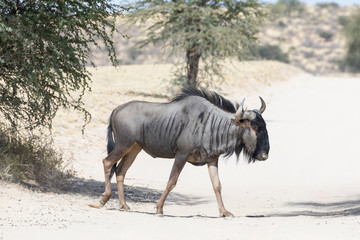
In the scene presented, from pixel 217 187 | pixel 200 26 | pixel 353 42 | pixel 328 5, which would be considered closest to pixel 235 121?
pixel 217 187

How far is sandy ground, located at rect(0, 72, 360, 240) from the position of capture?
Answer: 904 centimetres

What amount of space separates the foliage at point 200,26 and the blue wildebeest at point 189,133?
1851 cm

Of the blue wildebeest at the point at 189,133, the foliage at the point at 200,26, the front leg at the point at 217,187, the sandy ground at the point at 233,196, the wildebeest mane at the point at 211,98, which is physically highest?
the foliage at the point at 200,26

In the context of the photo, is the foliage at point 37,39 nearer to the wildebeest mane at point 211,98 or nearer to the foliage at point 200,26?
the wildebeest mane at point 211,98

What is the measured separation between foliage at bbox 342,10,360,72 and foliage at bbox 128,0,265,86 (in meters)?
46.9

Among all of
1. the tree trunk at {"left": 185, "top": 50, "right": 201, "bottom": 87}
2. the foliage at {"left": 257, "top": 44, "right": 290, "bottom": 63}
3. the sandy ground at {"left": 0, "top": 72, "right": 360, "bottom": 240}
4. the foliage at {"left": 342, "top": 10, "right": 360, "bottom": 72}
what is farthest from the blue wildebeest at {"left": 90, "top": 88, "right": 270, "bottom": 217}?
the foliage at {"left": 342, "top": 10, "right": 360, "bottom": 72}

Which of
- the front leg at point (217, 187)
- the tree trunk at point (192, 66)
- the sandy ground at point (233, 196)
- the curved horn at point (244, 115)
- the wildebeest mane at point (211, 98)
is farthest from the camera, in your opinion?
the tree trunk at point (192, 66)

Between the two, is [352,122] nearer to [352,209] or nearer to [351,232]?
[352,209]

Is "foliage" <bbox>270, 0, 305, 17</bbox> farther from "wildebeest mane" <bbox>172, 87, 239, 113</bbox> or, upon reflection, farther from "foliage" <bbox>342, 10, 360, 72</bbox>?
"wildebeest mane" <bbox>172, 87, 239, 113</bbox>

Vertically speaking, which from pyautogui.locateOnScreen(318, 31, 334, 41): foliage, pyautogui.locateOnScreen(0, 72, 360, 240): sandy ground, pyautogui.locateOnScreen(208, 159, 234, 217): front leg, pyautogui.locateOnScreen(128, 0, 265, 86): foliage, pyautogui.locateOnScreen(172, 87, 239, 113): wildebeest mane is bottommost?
pyautogui.locateOnScreen(0, 72, 360, 240): sandy ground

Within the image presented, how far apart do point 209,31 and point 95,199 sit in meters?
18.4

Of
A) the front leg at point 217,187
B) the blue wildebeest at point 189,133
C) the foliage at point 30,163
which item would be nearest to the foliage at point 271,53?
the foliage at point 30,163

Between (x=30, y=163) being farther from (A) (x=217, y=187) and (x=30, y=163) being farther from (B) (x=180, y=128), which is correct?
(A) (x=217, y=187)

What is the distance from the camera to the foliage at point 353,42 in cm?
7645
